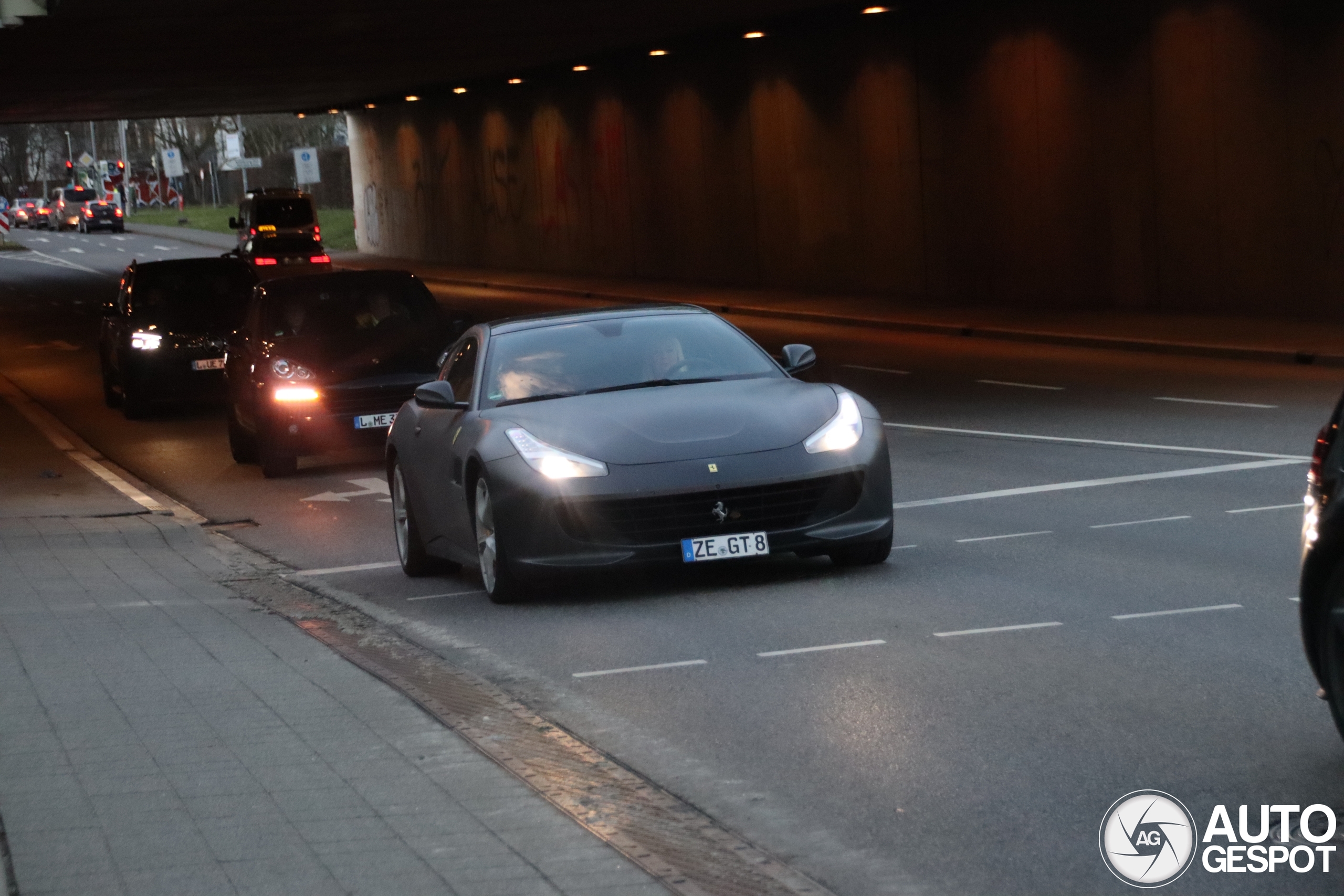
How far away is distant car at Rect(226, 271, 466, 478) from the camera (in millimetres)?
16375

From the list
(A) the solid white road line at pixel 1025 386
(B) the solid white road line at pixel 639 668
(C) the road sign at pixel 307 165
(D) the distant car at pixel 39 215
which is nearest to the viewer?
(B) the solid white road line at pixel 639 668

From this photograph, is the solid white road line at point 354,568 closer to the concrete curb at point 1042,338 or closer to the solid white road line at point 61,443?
the solid white road line at point 61,443

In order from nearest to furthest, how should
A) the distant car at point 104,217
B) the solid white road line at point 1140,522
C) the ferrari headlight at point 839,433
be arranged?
the ferrari headlight at point 839,433 → the solid white road line at point 1140,522 → the distant car at point 104,217

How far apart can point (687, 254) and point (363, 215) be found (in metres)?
27.4

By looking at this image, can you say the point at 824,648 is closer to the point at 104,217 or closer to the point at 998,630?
the point at 998,630

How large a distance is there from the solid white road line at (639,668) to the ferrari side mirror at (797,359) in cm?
304

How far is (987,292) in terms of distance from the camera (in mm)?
31734

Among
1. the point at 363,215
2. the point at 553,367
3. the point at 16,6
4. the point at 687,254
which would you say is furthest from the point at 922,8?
the point at 363,215

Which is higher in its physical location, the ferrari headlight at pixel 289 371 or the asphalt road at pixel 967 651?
the ferrari headlight at pixel 289 371

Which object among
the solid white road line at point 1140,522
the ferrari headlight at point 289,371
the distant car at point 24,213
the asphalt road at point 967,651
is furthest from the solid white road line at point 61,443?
the distant car at point 24,213

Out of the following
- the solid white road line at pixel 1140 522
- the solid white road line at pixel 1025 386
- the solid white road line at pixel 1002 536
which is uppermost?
the solid white road line at pixel 1140 522

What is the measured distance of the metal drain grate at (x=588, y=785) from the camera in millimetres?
5039

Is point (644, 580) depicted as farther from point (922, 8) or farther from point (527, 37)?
point (527, 37)

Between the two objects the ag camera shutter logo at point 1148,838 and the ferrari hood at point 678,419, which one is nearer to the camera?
the ag camera shutter logo at point 1148,838
